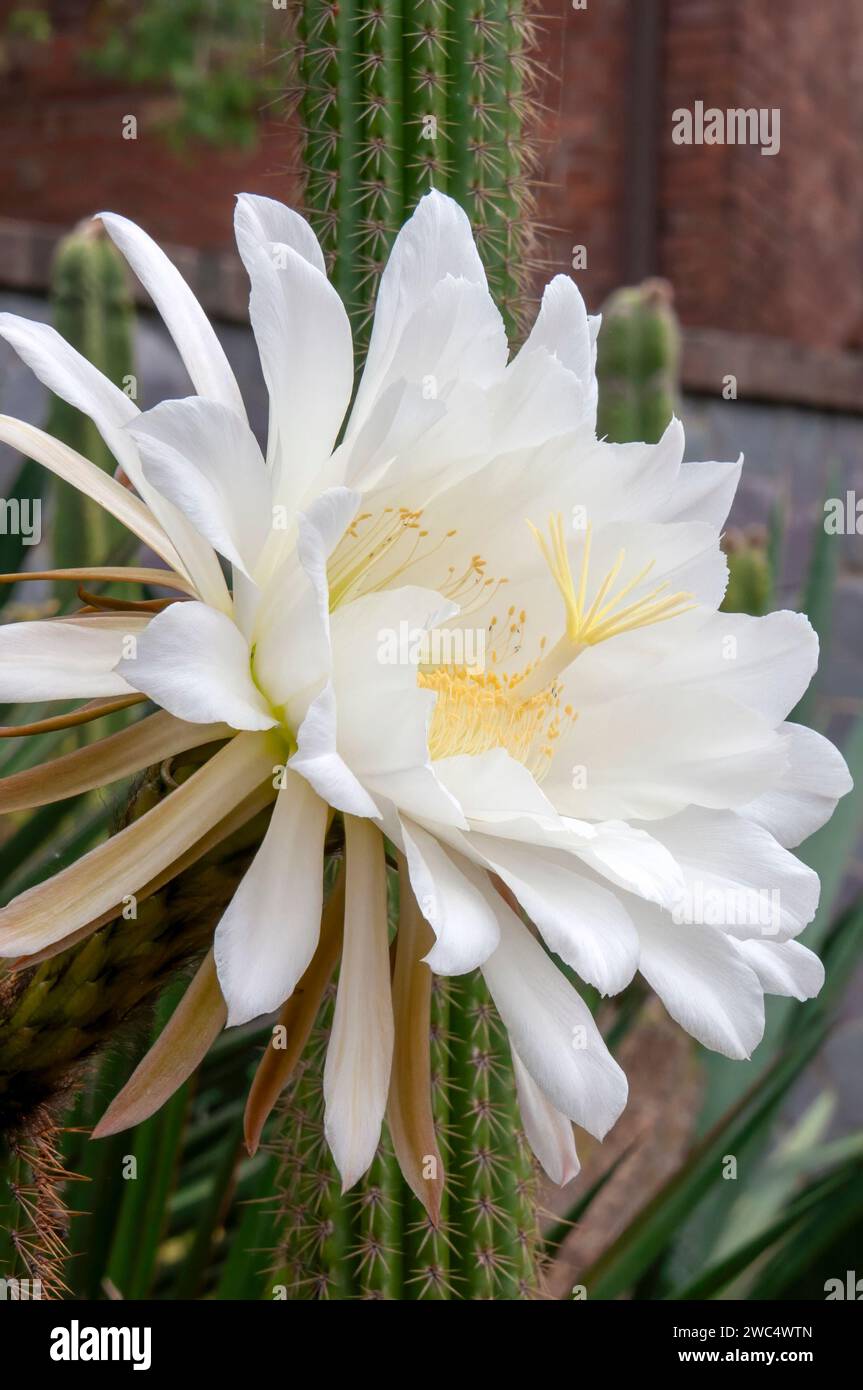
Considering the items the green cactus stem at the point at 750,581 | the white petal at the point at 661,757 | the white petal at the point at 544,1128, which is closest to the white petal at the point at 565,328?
the white petal at the point at 661,757

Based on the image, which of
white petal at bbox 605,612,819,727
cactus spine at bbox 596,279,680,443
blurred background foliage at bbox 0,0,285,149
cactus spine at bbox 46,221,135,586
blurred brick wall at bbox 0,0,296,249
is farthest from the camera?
blurred brick wall at bbox 0,0,296,249

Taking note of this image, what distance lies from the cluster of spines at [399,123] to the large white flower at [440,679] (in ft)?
0.55

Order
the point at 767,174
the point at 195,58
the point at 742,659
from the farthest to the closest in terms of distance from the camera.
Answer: the point at 767,174 < the point at 195,58 < the point at 742,659

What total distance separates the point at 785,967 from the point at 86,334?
39.1 inches

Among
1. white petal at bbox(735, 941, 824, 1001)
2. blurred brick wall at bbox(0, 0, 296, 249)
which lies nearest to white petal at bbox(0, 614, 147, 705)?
white petal at bbox(735, 941, 824, 1001)

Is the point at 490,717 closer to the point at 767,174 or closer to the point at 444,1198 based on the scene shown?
the point at 444,1198

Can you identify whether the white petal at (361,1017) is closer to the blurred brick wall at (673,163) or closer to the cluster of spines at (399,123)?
the cluster of spines at (399,123)

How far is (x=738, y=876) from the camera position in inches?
16.8

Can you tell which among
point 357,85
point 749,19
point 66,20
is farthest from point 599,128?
point 357,85

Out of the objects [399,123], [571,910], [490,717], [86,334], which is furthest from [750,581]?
[571,910]

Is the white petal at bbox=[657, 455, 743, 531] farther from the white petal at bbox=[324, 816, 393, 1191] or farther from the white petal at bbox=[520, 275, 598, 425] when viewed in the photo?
the white petal at bbox=[324, 816, 393, 1191]

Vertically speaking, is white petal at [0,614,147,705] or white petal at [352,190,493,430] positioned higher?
white petal at [352,190,493,430]

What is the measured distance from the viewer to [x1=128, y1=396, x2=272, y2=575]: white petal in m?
0.37

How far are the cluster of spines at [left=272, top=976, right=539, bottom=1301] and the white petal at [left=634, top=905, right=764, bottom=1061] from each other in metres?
0.15
